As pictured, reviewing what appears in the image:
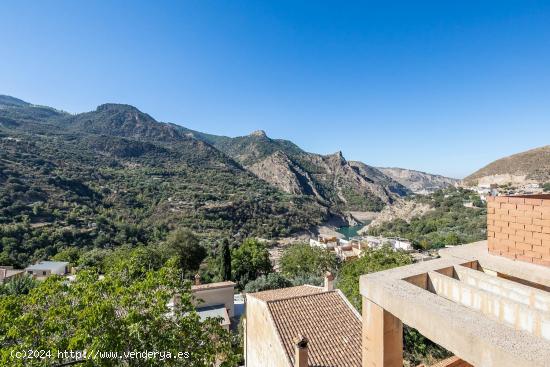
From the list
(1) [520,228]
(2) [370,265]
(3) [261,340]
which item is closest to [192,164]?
(2) [370,265]

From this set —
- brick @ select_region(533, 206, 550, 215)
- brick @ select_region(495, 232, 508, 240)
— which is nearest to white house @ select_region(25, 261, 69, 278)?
brick @ select_region(495, 232, 508, 240)

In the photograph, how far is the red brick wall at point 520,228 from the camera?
125 inches

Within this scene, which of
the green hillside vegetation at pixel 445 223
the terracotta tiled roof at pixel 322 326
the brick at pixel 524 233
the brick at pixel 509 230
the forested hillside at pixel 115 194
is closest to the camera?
the brick at pixel 524 233

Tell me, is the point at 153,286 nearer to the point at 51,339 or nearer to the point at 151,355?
the point at 151,355

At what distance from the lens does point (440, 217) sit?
7506 centimetres

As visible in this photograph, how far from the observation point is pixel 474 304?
2.76 m

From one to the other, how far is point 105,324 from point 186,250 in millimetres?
31488

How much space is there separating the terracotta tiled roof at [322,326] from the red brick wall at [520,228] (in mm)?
6957

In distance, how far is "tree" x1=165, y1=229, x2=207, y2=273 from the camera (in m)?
35.6

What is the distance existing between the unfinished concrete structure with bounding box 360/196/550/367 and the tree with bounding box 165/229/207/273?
34.9 meters

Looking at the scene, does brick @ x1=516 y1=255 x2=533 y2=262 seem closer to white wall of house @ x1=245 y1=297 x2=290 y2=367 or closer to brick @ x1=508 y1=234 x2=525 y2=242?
brick @ x1=508 y1=234 x2=525 y2=242

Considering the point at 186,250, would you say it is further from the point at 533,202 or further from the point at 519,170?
the point at 519,170

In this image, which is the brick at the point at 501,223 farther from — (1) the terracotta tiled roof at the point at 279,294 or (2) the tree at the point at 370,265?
(2) the tree at the point at 370,265

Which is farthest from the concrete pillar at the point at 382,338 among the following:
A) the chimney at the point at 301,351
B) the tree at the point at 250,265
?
the tree at the point at 250,265
